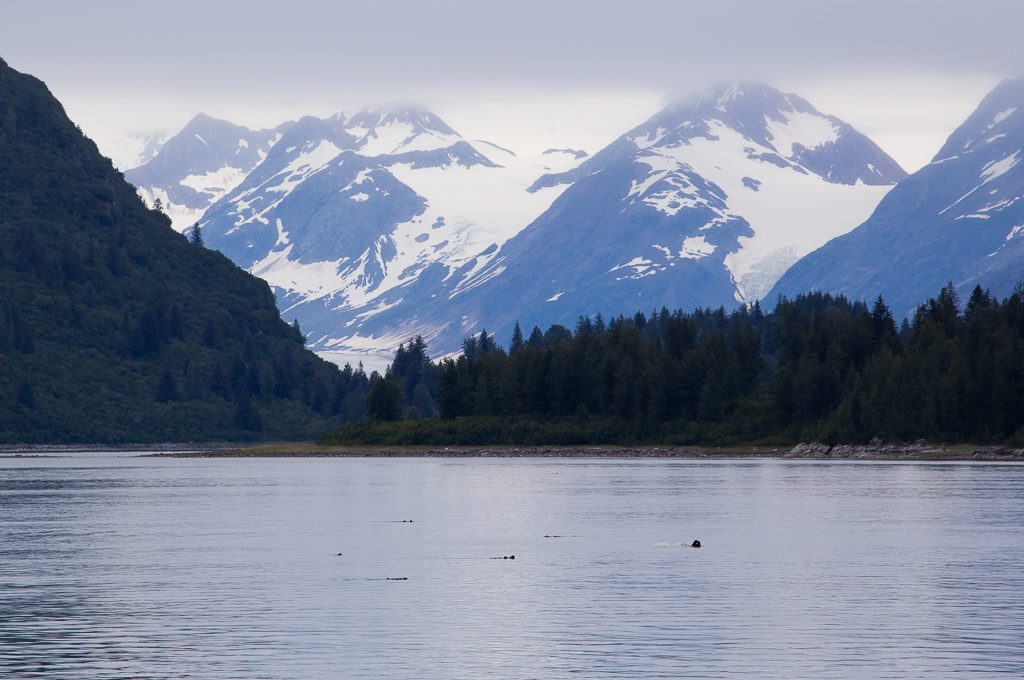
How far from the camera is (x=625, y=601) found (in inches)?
2712

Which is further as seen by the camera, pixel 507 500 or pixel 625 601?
pixel 507 500

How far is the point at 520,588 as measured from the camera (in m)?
73.8

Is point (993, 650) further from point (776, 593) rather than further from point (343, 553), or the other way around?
point (343, 553)

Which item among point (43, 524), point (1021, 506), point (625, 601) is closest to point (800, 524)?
point (1021, 506)

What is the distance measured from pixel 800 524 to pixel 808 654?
5501 cm

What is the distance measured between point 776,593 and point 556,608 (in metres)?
9.99

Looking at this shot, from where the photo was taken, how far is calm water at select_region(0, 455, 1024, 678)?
180 ft

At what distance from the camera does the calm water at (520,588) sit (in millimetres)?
54719

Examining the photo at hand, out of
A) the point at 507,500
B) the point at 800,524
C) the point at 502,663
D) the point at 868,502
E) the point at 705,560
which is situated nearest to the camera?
the point at 502,663

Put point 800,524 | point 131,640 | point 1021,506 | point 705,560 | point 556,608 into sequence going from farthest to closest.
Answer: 1. point 1021,506
2. point 800,524
3. point 705,560
4. point 556,608
5. point 131,640

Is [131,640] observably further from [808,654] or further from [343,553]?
[343,553]

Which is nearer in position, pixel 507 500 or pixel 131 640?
pixel 131 640

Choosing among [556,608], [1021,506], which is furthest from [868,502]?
[556,608]

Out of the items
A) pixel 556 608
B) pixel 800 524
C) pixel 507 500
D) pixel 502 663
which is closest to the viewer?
pixel 502 663
